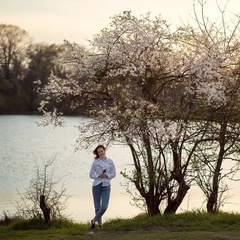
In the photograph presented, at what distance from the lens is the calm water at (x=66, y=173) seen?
20188mm

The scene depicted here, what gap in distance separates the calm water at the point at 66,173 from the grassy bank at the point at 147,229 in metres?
3.30

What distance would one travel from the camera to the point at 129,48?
560 inches

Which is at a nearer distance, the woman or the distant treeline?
the woman

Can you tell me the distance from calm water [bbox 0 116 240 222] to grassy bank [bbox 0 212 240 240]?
3300 millimetres

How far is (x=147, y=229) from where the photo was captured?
12680 millimetres

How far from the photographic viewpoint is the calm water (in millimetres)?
20188

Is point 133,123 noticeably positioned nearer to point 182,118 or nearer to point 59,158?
point 182,118

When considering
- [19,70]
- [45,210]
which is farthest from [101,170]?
[19,70]

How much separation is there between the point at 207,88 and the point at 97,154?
117 inches

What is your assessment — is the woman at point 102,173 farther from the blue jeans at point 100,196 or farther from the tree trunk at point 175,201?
the tree trunk at point 175,201

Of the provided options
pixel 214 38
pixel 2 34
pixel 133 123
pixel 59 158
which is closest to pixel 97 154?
pixel 133 123

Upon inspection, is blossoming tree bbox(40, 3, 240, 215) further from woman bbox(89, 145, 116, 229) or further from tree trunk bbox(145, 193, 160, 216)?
woman bbox(89, 145, 116, 229)

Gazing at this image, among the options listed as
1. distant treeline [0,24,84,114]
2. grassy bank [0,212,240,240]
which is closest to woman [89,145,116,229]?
grassy bank [0,212,240,240]

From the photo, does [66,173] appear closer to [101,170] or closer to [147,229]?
[147,229]
